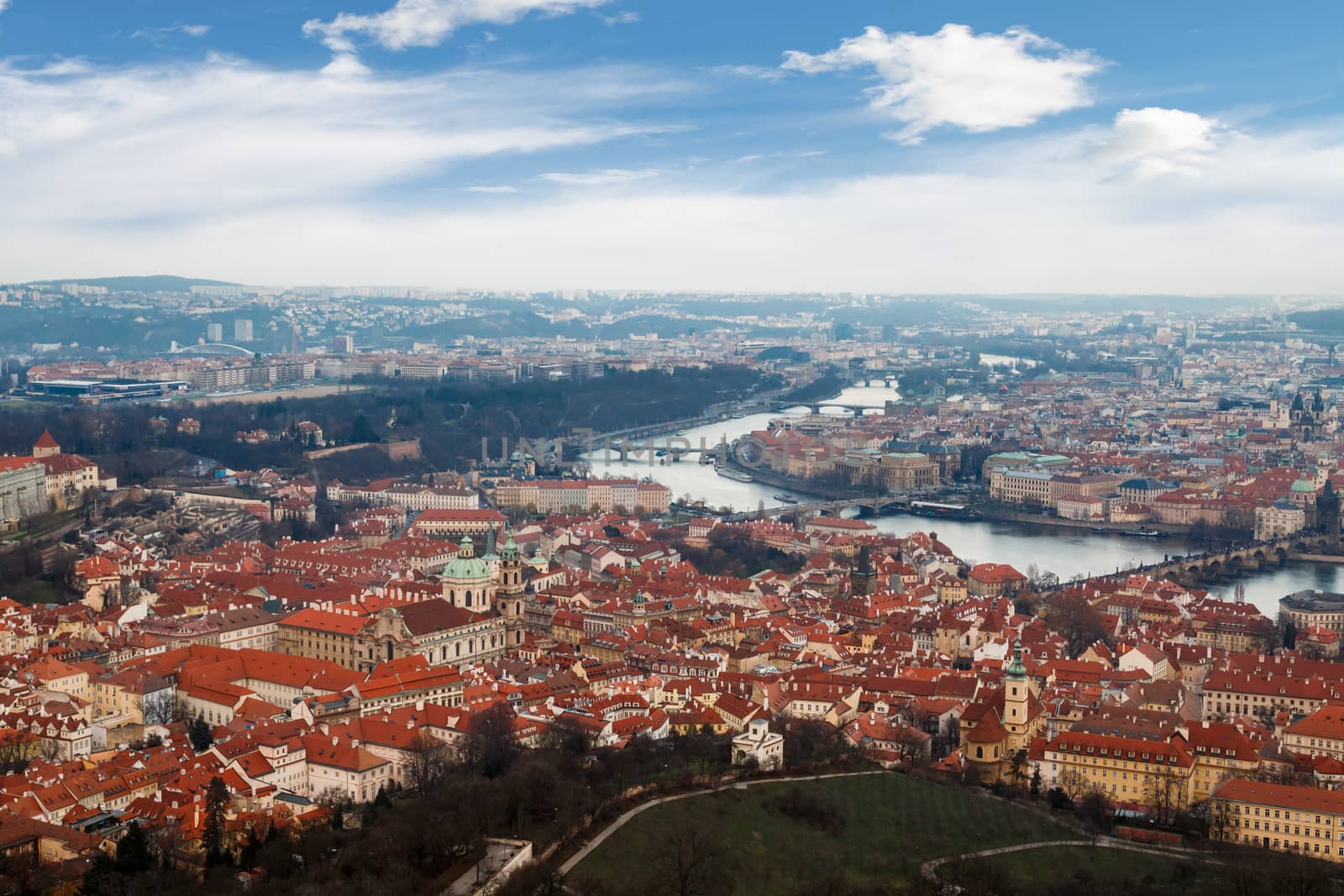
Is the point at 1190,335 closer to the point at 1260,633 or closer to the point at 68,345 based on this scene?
→ the point at 68,345

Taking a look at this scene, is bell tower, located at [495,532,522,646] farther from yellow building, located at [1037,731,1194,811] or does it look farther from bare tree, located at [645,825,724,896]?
bare tree, located at [645,825,724,896]

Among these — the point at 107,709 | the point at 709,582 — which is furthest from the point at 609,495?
the point at 107,709

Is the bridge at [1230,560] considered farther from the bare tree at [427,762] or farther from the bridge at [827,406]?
the bridge at [827,406]

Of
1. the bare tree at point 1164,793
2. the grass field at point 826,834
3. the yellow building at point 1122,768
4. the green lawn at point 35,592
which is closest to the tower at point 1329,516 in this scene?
the yellow building at point 1122,768

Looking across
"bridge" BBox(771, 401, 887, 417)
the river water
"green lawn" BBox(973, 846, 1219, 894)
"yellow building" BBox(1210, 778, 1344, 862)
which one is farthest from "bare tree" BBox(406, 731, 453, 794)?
"bridge" BBox(771, 401, 887, 417)

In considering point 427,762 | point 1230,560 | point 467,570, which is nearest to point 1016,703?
point 427,762
